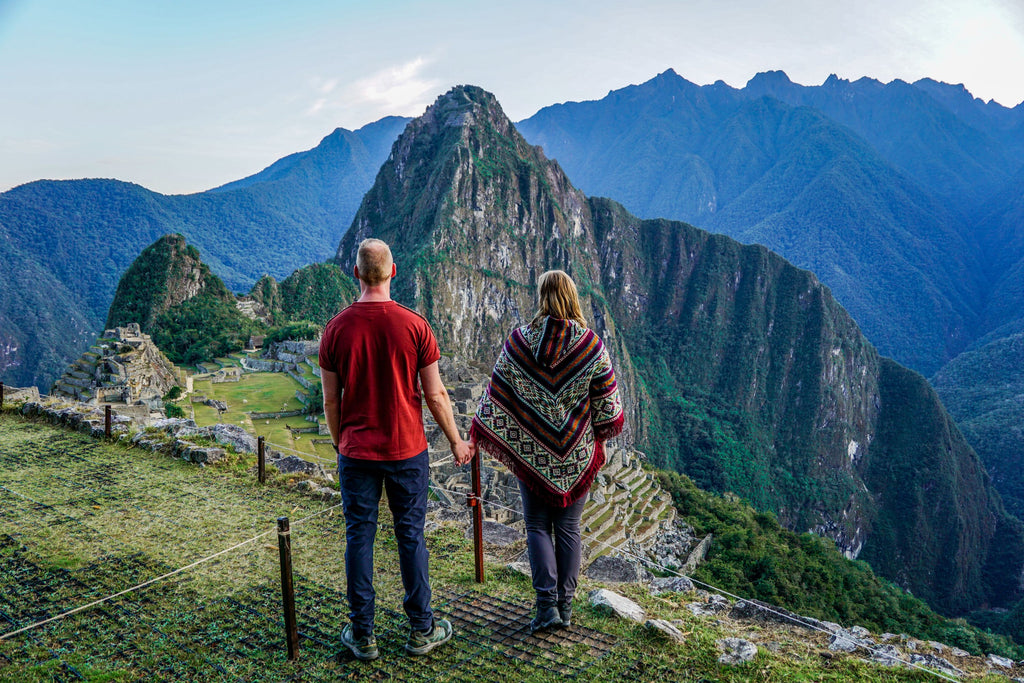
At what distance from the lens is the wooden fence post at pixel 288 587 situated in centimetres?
299

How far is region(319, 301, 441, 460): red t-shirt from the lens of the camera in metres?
3.01

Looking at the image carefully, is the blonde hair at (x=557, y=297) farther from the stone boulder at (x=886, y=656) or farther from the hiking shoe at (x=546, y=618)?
the stone boulder at (x=886, y=656)

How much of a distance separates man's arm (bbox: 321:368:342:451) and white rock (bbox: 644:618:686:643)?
83.0 inches

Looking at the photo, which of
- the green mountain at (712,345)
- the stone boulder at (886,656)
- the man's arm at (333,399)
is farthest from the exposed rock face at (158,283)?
the stone boulder at (886,656)

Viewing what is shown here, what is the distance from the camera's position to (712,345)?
119250mm

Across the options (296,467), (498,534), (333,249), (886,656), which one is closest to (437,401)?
(498,534)

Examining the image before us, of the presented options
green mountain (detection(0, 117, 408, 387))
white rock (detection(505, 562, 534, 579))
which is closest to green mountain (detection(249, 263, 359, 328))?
green mountain (detection(0, 117, 408, 387))

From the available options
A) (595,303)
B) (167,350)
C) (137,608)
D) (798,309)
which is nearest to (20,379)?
(167,350)

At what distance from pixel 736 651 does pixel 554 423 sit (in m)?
1.62

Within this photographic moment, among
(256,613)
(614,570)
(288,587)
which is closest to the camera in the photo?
(288,587)

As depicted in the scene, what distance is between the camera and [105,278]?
7581 centimetres

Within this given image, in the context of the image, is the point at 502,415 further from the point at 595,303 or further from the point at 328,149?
the point at 328,149

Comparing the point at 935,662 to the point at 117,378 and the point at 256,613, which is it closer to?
the point at 256,613

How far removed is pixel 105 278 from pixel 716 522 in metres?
80.6
